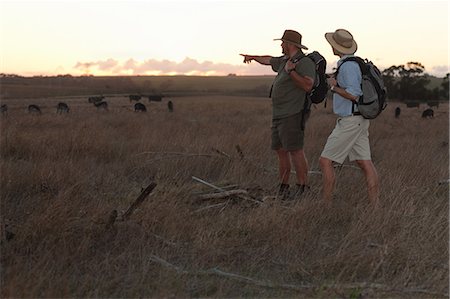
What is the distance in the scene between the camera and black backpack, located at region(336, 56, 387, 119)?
479cm

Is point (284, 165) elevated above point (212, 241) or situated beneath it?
elevated above

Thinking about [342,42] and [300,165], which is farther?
[300,165]

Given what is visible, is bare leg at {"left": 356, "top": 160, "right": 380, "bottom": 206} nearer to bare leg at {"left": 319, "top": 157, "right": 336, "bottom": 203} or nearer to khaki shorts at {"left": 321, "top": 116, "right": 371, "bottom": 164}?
khaki shorts at {"left": 321, "top": 116, "right": 371, "bottom": 164}

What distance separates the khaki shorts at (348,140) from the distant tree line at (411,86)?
56.8m

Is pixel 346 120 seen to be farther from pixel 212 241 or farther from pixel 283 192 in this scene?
pixel 212 241

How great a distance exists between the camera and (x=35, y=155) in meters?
7.73

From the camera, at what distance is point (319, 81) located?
5.38 m

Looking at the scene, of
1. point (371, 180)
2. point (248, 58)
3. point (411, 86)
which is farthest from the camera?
point (411, 86)

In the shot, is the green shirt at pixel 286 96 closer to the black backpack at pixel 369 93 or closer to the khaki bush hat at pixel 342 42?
the khaki bush hat at pixel 342 42

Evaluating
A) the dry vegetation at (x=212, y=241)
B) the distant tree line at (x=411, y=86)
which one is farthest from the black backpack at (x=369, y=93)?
the distant tree line at (x=411, y=86)

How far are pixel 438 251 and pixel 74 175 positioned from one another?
411cm

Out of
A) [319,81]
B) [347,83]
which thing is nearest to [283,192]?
[319,81]

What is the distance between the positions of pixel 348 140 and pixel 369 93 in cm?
51

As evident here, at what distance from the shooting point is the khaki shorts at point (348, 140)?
4.91m
